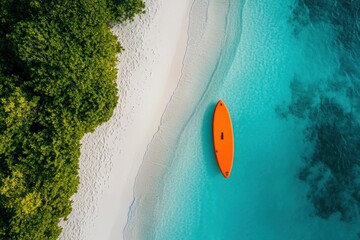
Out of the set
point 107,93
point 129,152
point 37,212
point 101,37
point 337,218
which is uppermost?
point 101,37

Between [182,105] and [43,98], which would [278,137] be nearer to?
[182,105]

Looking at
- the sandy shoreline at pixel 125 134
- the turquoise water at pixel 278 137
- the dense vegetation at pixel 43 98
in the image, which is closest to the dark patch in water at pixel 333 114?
the turquoise water at pixel 278 137

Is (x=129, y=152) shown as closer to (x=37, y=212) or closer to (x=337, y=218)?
(x=37, y=212)

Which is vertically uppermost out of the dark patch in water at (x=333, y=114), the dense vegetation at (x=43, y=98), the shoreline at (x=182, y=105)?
the dense vegetation at (x=43, y=98)

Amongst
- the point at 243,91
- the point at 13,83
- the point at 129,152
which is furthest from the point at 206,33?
the point at 13,83

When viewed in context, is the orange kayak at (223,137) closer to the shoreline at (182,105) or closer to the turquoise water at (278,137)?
the turquoise water at (278,137)

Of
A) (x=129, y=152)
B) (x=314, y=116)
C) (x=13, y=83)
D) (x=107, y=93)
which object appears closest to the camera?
(x=13, y=83)

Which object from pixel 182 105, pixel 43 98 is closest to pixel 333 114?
pixel 182 105
